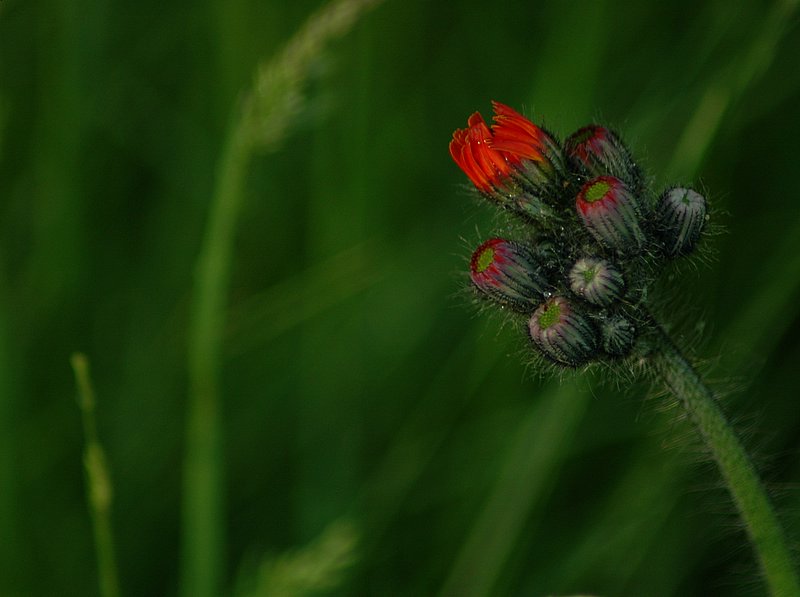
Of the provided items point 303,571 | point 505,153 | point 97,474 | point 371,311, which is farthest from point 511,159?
point 371,311

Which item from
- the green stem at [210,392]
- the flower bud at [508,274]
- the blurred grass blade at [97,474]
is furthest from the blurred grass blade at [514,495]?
the blurred grass blade at [97,474]

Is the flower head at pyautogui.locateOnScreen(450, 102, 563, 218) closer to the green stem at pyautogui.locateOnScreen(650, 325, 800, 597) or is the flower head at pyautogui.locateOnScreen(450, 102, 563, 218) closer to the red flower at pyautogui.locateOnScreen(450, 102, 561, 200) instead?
the red flower at pyautogui.locateOnScreen(450, 102, 561, 200)

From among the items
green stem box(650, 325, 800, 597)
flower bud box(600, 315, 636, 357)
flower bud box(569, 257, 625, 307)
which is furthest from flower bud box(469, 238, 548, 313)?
green stem box(650, 325, 800, 597)

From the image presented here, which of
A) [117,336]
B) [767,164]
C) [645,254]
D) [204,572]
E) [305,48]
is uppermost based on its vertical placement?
[117,336]

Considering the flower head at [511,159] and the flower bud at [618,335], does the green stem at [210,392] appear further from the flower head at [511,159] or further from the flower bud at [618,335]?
the flower bud at [618,335]

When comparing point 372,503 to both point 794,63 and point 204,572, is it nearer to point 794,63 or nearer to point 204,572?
point 204,572

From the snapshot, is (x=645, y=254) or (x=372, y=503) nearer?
(x=645, y=254)

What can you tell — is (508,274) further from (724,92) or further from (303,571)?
(724,92)

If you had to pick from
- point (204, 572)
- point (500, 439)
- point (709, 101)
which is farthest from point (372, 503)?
point (709, 101)
